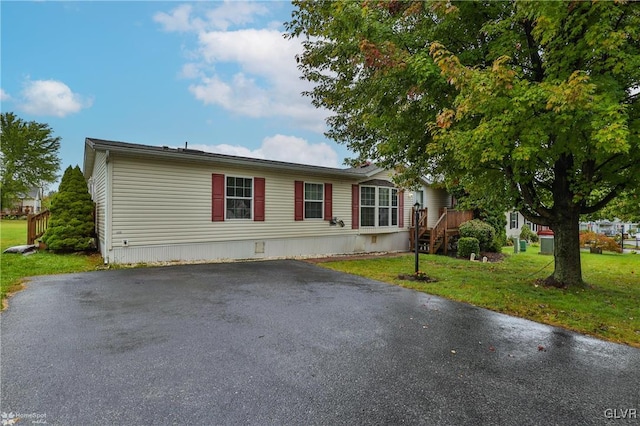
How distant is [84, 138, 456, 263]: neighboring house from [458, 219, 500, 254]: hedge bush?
141 inches

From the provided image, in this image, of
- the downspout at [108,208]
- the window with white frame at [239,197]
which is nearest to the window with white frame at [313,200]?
the window with white frame at [239,197]

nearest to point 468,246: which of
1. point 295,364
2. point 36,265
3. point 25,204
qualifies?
point 295,364

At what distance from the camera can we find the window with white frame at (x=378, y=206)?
1357cm

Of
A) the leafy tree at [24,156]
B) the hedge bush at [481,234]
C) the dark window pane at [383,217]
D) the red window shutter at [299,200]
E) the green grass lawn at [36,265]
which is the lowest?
the green grass lawn at [36,265]

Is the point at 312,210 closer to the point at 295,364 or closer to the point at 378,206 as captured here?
the point at 378,206

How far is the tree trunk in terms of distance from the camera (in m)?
6.69

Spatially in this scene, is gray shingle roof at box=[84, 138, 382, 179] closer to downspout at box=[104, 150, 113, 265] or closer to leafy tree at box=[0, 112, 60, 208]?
downspout at box=[104, 150, 113, 265]

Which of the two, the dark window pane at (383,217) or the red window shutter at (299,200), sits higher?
the red window shutter at (299,200)

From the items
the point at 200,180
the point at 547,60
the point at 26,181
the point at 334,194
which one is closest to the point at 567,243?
the point at 547,60

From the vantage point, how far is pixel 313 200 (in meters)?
12.0

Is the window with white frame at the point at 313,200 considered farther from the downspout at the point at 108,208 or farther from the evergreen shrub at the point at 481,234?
the evergreen shrub at the point at 481,234

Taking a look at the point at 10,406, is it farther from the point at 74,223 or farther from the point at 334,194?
the point at 334,194

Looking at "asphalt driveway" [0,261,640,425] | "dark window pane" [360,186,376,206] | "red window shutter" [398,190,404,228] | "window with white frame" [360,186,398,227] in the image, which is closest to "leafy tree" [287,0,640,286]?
"asphalt driveway" [0,261,640,425]

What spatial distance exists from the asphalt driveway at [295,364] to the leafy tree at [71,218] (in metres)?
4.71
